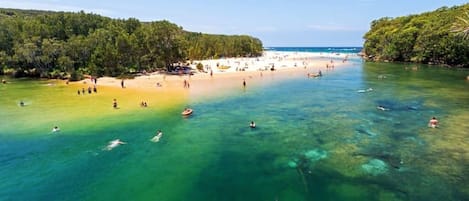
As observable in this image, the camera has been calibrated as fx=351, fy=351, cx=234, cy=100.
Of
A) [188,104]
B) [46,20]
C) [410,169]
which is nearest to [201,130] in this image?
[188,104]

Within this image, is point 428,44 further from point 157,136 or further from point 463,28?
point 157,136

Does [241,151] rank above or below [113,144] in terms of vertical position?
below

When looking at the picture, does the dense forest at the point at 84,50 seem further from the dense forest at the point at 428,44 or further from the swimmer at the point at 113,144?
the dense forest at the point at 428,44

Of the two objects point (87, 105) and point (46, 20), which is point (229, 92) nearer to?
point (87, 105)

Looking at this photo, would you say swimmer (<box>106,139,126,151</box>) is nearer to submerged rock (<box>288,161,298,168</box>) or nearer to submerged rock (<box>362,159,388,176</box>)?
submerged rock (<box>288,161,298,168</box>)

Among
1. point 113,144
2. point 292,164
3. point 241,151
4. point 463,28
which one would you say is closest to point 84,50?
Result: point 113,144

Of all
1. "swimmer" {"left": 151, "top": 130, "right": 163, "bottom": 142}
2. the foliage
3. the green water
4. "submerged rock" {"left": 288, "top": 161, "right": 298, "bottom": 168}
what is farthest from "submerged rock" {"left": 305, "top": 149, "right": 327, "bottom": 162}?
the foliage

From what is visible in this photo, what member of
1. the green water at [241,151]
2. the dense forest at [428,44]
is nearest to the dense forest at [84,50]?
the green water at [241,151]
